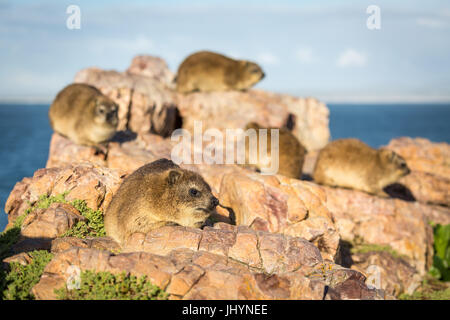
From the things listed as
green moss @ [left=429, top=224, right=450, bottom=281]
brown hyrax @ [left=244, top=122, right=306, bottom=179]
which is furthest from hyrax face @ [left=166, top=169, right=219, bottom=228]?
green moss @ [left=429, top=224, right=450, bottom=281]

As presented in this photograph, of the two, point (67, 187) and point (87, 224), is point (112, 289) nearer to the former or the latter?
point (87, 224)

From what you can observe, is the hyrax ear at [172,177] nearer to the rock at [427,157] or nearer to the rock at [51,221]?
the rock at [51,221]

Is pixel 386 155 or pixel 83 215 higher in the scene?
pixel 386 155

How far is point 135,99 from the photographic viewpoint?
13773 millimetres

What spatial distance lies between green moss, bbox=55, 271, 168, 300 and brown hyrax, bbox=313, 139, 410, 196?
841cm

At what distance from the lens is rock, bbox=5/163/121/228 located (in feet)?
23.6

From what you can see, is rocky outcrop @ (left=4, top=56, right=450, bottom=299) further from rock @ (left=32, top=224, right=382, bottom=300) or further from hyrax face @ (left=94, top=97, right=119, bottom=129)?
hyrax face @ (left=94, top=97, right=119, bottom=129)

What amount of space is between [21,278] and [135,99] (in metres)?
9.48

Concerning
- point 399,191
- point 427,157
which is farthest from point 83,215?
point 427,157

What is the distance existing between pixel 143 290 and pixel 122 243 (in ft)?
5.09

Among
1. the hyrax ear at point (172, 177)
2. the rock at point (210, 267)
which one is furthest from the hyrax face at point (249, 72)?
the rock at point (210, 267)

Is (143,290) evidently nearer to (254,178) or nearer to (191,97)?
(254,178)

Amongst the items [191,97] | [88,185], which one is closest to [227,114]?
[191,97]
